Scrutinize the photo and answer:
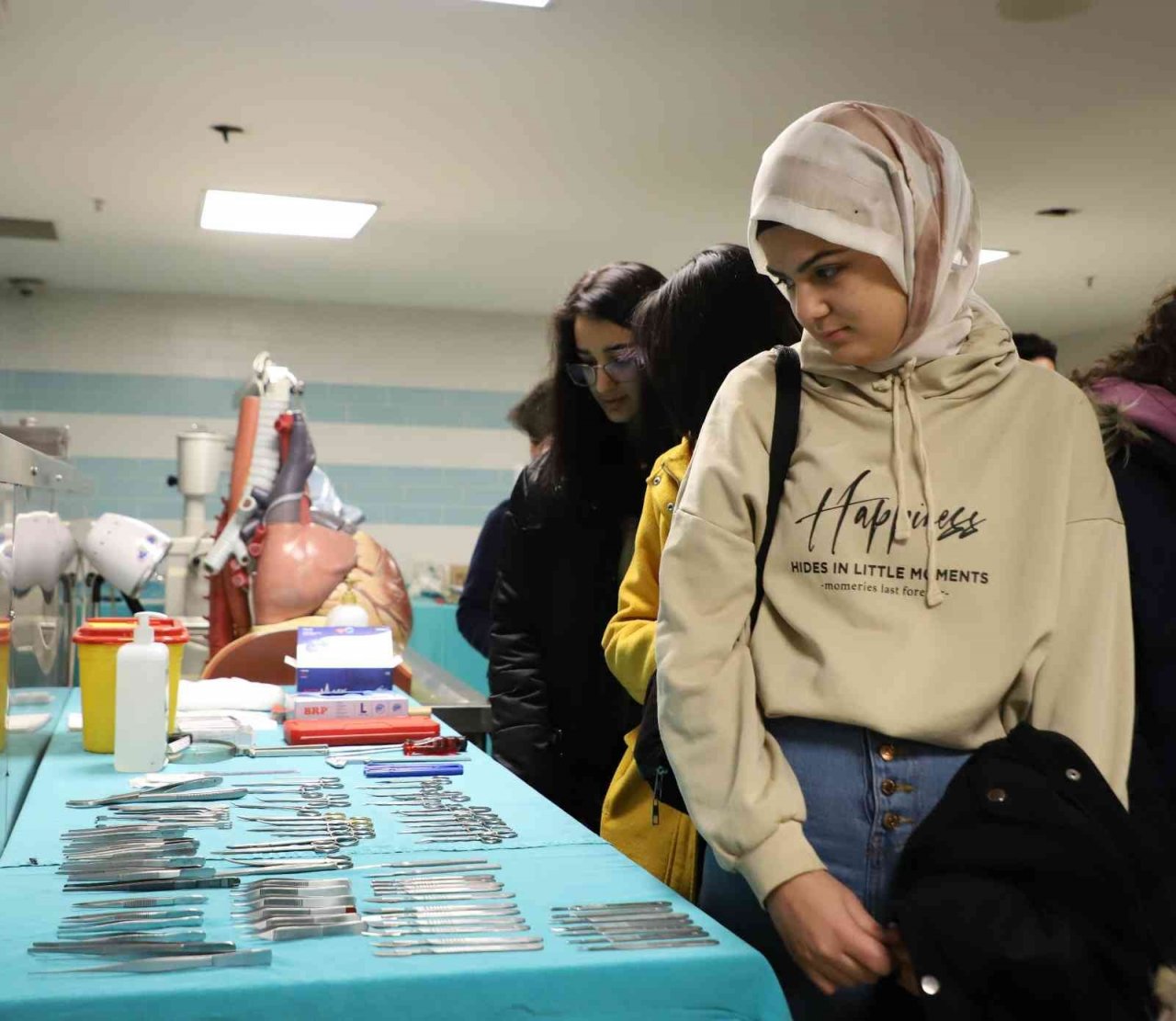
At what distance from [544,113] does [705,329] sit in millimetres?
2977

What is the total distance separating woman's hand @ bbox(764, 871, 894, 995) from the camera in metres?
1.15

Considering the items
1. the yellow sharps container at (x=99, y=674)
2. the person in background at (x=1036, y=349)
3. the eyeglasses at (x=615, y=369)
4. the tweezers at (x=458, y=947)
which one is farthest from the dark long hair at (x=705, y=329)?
the person in background at (x=1036, y=349)

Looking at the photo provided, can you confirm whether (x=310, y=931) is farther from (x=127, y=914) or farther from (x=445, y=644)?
(x=445, y=644)

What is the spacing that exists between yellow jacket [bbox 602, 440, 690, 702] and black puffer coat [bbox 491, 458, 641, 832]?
51 centimetres

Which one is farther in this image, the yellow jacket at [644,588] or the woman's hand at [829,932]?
the yellow jacket at [644,588]

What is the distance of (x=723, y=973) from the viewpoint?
1.18 metres

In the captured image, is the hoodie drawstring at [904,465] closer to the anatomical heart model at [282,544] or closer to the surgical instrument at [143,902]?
the surgical instrument at [143,902]

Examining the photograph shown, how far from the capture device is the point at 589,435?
2.29 meters

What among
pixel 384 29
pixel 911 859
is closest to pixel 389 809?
pixel 911 859

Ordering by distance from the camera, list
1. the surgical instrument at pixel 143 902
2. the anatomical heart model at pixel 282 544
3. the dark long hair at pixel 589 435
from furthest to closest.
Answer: the anatomical heart model at pixel 282 544
the dark long hair at pixel 589 435
the surgical instrument at pixel 143 902

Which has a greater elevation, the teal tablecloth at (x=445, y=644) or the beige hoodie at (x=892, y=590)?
the beige hoodie at (x=892, y=590)

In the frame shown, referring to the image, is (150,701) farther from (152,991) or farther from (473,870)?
(152,991)

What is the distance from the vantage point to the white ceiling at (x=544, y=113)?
3707 mm

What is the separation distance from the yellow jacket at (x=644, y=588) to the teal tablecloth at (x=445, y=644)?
5252 millimetres
